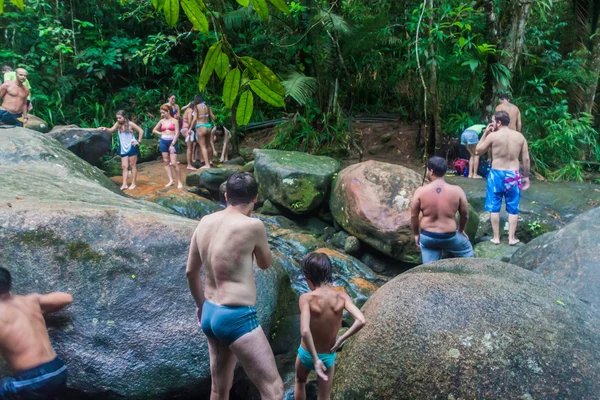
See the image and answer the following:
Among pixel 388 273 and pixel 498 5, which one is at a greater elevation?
pixel 498 5

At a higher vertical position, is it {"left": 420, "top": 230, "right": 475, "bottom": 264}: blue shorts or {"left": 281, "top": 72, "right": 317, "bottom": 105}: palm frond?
{"left": 281, "top": 72, "right": 317, "bottom": 105}: palm frond

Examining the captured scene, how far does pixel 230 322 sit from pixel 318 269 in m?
0.74

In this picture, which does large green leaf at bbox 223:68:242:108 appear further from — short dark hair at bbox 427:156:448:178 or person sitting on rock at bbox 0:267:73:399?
short dark hair at bbox 427:156:448:178

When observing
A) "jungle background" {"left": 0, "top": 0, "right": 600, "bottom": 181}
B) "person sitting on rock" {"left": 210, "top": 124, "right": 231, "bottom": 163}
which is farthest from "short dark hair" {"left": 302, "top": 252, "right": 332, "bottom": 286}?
"person sitting on rock" {"left": 210, "top": 124, "right": 231, "bottom": 163}

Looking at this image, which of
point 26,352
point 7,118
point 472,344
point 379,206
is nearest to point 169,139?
point 7,118

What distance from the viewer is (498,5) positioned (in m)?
9.75

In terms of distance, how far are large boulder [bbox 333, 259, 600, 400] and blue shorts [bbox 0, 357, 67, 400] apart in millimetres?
1764

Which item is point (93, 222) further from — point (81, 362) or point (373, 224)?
point (373, 224)

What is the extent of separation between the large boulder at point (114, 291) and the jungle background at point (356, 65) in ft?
14.8

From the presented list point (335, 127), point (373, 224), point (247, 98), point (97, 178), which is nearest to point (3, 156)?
point (97, 178)

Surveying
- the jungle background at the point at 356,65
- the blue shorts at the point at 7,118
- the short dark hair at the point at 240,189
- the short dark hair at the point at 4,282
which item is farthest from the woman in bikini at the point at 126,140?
the short dark hair at the point at 240,189

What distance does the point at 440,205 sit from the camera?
16.1ft

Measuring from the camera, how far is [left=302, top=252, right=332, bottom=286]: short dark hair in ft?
10.7

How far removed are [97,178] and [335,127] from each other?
6.12m
